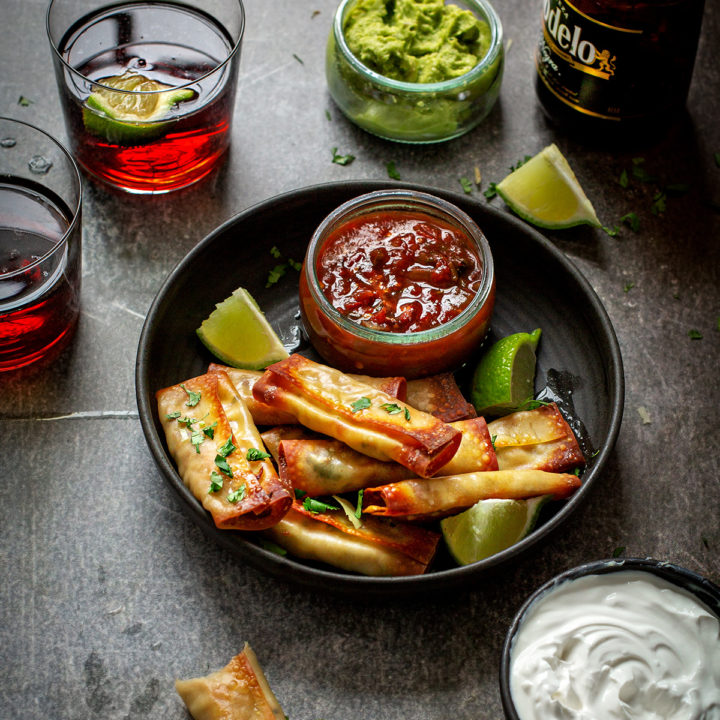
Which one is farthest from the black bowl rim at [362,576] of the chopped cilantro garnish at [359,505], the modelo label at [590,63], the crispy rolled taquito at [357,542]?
the modelo label at [590,63]

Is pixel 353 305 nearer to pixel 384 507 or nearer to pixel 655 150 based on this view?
pixel 384 507

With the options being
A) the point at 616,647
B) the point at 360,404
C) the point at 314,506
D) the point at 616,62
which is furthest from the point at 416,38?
the point at 616,647

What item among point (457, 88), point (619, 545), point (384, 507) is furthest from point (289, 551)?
point (457, 88)

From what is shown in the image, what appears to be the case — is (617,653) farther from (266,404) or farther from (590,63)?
(590,63)

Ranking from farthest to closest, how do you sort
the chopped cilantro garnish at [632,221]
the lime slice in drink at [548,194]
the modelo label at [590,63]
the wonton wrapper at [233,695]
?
1. the chopped cilantro garnish at [632,221]
2. the lime slice in drink at [548,194]
3. the modelo label at [590,63]
4. the wonton wrapper at [233,695]

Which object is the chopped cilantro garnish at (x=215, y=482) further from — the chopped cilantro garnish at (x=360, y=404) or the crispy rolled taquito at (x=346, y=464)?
the chopped cilantro garnish at (x=360, y=404)
